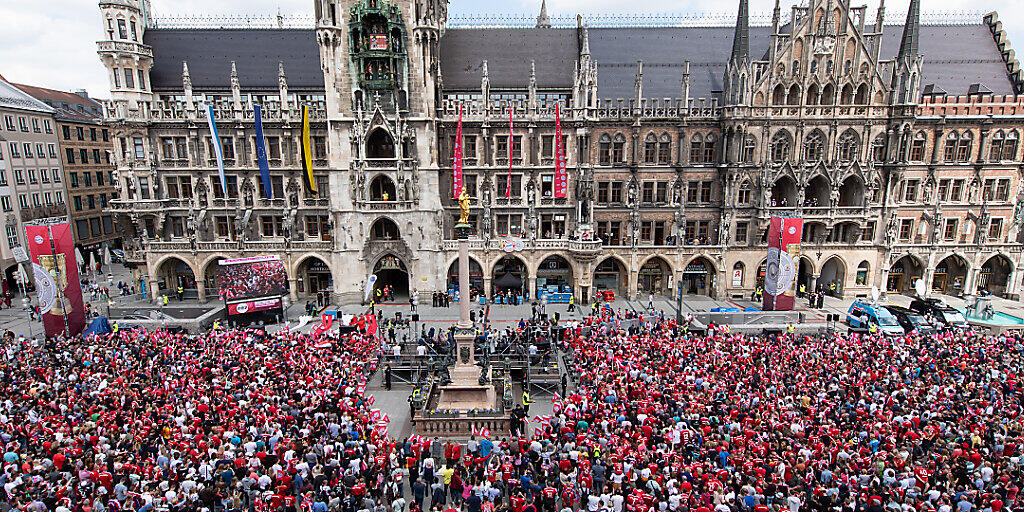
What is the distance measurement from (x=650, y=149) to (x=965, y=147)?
3206 cm

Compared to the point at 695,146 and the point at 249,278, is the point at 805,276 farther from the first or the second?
the point at 249,278

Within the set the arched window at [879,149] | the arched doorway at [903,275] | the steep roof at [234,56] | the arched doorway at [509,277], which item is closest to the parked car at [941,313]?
the arched doorway at [903,275]

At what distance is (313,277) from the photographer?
192 ft

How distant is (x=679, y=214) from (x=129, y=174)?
57.2m

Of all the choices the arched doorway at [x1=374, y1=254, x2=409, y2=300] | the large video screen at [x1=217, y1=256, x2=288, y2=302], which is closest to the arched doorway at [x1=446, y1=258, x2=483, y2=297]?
the arched doorway at [x1=374, y1=254, x2=409, y2=300]

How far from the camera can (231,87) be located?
5778 centimetres

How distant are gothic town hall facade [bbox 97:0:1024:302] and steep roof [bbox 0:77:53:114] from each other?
1635cm

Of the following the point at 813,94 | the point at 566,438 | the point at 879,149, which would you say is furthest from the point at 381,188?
the point at 879,149

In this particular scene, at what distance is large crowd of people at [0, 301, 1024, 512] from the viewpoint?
65.0 feet

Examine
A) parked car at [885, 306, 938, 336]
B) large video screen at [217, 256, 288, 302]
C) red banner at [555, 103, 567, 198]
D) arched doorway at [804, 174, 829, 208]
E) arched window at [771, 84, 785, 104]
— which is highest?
arched window at [771, 84, 785, 104]

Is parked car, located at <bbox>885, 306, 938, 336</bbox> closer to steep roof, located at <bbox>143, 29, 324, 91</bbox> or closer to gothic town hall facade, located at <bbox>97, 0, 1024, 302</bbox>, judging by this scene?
gothic town hall facade, located at <bbox>97, 0, 1024, 302</bbox>

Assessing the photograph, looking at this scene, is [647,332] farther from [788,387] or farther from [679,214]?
[679,214]

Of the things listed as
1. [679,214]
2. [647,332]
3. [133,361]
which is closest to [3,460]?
[133,361]

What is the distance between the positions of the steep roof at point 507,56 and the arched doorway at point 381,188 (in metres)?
12.0
